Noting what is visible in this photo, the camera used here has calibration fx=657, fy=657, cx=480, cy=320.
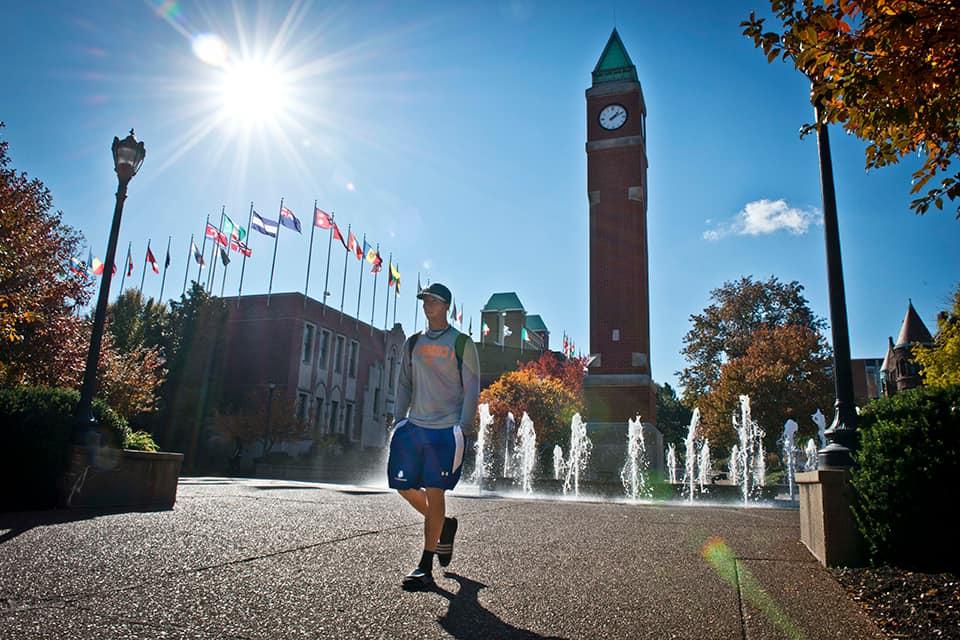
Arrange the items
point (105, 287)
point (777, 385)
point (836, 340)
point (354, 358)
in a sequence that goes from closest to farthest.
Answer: point (836, 340)
point (105, 287)
point (777, 385)
point (354, 358)

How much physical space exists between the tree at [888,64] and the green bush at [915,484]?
1.36 meters

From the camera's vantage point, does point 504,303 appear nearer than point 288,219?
No

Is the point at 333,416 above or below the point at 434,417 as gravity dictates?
above

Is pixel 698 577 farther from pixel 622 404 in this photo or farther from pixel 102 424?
pixel 622 404

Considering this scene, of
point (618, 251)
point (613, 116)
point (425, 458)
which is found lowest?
point (425, 458)

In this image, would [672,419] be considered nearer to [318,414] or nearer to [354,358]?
[354,358]

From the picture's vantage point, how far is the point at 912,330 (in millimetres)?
49531

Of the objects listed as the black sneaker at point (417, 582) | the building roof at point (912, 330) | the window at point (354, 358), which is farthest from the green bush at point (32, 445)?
the building roof at point (912, 330)

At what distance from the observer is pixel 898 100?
150 inches

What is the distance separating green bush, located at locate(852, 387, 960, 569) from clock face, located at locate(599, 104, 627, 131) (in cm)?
2981

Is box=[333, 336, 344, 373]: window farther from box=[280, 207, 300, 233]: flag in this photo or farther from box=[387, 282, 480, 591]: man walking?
box=[387, 282, 480, 591]: man walking

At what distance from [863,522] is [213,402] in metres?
40.8

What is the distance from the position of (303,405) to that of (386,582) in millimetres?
38942

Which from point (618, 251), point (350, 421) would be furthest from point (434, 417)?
point (350, 421)
